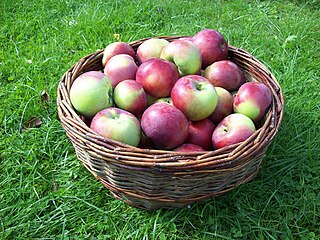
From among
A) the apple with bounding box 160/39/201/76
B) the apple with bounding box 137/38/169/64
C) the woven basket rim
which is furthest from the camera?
the apple with bounding box 137/38/169/64

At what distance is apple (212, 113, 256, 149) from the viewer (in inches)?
63.9

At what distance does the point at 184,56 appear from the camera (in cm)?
188

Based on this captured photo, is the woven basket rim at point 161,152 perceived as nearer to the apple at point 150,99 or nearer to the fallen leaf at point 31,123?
the apple at point 150,99

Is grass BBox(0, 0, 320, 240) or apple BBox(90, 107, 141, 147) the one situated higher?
apple BBox(90, 107, 141, 147)

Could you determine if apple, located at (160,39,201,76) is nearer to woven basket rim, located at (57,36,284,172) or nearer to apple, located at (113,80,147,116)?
apple, located at (113,80,147,116)

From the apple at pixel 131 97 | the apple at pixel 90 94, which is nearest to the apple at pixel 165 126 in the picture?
the apple at pixel 131 97

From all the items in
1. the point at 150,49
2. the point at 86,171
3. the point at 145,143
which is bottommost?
the point at 86,171

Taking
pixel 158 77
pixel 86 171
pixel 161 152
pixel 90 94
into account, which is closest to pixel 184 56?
pixel 158 77

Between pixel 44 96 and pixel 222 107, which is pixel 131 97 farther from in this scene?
pixel 44 96

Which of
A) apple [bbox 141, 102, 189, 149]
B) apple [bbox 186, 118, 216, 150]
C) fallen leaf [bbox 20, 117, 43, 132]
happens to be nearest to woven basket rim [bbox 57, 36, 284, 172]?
apple [bbox 141, 102, 189, 149]

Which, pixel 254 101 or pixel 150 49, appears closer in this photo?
pixel 254 101

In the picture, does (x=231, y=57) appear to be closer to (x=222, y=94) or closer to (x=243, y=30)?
(x=222, y=94)

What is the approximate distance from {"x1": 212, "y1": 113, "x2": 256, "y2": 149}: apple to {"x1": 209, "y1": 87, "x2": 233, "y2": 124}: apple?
9 cm

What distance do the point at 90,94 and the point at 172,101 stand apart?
0.38m
